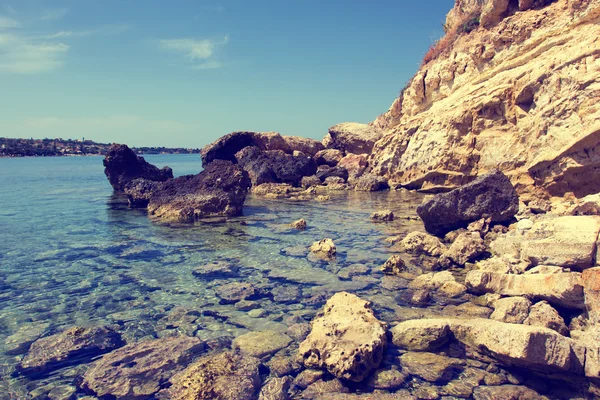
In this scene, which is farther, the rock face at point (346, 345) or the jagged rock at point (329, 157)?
the jagged rock at point (329, 157)

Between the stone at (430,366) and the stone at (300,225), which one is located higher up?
the stone at (300,225)

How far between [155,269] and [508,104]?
17.3 meters

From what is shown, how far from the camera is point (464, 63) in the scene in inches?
963

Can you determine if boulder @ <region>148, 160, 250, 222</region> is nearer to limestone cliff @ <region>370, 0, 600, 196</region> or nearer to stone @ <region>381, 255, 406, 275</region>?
stone @ <region>381, 255, 406, 275</region>

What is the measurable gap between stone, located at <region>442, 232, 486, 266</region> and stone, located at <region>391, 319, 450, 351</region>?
13.1ft

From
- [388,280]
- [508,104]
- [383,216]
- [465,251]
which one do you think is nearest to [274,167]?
[383,216]

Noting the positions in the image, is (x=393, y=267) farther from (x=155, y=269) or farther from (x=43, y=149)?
(x=43, y=149)

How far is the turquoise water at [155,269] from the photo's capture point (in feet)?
23.0

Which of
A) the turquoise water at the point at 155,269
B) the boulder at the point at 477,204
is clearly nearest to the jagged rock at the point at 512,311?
the turquoise water at the point at 155,269

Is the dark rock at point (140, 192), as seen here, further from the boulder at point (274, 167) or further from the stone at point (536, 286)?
the stone at point (536, 286)

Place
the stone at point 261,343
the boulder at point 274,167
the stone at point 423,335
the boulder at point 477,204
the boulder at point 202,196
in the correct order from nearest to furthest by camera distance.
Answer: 1. the stone at point 423,335
2. the stone at point 261,343
3. the boulder at point 477,204
4. the boulder at point 202,196
5. the boulder at point 274,167

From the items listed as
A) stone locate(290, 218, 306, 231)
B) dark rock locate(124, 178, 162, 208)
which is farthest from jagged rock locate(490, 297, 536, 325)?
dark rock locate(124, 178, 162, 208)

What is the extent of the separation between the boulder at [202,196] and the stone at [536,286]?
12.4 metres

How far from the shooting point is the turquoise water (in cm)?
701
